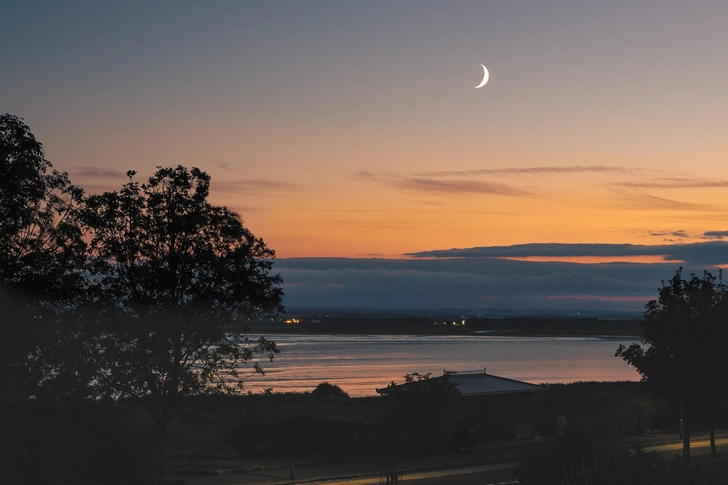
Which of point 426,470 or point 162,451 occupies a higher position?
point 162,451

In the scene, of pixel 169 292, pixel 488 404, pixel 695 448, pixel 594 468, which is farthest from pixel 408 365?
pixel 594 468

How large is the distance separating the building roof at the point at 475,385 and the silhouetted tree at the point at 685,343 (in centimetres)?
1183

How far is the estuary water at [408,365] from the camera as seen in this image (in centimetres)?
10488

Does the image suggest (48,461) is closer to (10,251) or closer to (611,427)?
(10,251)

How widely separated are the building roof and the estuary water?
37.5 m

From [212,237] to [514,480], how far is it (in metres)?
15.1

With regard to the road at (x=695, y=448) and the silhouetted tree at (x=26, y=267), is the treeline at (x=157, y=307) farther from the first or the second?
the road at (x=695, y=448)

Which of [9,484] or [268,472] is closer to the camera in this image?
[9,484]

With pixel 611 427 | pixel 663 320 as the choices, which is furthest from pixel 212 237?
pixel 611 427

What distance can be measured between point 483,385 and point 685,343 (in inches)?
644

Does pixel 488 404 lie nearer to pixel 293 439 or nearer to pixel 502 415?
pixel 502 415

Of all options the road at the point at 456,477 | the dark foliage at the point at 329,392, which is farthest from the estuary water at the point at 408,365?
the road at the point at 456,477

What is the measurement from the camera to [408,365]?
135 meters

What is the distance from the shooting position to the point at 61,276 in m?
18.6
